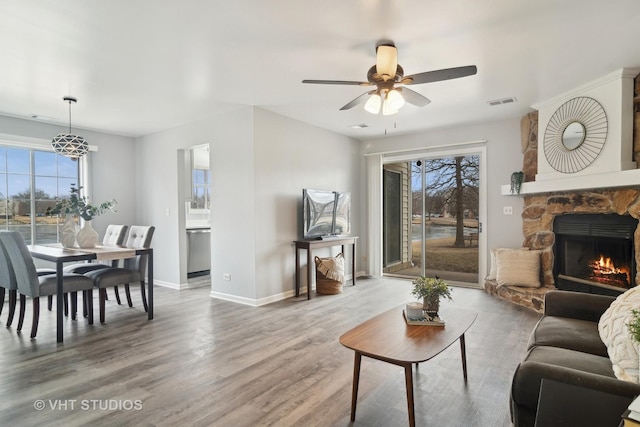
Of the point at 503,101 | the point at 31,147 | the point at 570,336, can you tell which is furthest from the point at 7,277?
the point at 503,101

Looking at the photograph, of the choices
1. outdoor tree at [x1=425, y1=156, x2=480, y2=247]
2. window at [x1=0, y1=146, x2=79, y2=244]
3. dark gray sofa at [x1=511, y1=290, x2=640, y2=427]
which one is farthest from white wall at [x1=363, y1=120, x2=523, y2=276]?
window at [x1=0, y1=146, x2=79, y2=244]

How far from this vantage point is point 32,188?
514cm

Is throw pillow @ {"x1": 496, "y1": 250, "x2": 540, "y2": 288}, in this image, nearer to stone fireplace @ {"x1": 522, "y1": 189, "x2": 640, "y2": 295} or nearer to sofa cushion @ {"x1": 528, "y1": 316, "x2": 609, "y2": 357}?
stone fireplace @ {"x1": 522, "y1": 189, "x2": 640, "y2": 295}

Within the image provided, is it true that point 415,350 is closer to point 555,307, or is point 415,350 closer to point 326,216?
point 555,307

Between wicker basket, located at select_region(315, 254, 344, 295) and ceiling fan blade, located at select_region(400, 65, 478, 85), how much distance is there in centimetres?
311

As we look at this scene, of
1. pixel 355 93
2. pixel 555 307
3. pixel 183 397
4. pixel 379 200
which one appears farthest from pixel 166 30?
pixel 379 200

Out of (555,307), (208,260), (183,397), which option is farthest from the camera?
(208,260)

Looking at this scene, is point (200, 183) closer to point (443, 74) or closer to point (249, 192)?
point (249, 192)

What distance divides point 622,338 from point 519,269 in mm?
3239

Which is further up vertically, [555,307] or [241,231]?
[241,231]

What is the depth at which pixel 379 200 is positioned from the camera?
250 inches

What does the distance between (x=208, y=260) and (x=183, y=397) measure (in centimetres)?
451

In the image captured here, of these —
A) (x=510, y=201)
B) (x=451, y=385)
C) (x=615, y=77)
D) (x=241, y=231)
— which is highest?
(x=615, y=77)

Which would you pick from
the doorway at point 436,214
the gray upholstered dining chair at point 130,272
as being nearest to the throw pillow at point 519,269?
the doorway at point 436,214
